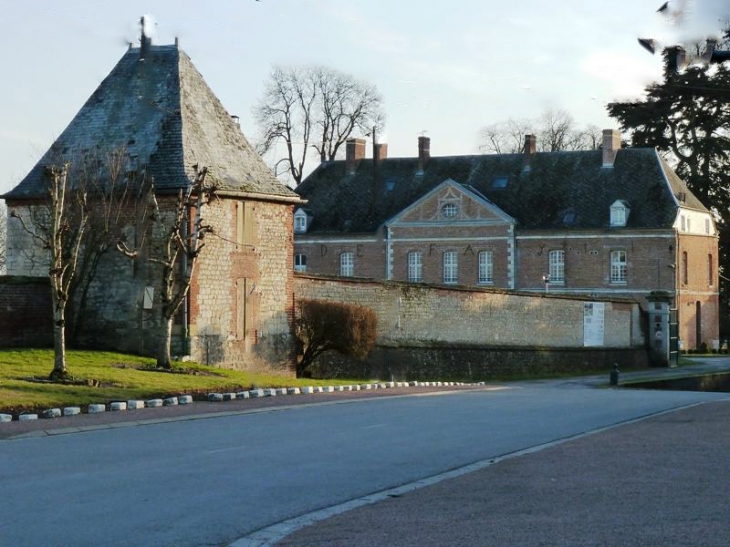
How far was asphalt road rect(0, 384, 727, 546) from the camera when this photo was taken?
999cm

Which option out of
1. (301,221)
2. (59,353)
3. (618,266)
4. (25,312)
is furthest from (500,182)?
(59,353)

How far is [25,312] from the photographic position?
3234 centimetres

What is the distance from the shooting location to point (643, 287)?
66.9 m

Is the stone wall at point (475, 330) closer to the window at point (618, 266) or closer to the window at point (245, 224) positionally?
the window at point (245, 224)

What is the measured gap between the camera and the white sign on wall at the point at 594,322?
5319 centimetres

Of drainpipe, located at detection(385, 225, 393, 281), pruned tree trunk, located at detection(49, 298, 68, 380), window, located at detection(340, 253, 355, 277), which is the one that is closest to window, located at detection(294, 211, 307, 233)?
window, located at detection(340, 253, 355, 277)

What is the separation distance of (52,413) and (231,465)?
8.66m

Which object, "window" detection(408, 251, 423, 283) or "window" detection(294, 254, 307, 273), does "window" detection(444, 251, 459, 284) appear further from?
"window" detection(294, 254, 307, 273)

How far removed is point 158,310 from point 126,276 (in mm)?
1440

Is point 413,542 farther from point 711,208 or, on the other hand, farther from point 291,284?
point 711,208

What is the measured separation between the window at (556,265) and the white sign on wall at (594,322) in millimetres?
15494

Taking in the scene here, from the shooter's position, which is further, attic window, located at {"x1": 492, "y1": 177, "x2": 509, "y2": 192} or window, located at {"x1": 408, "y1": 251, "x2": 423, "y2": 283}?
attic window, located at {"x1": 492, "y1": 177, "x2": 509, "y2": 192}

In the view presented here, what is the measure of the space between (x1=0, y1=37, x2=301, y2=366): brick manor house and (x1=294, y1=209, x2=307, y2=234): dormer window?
120 ft

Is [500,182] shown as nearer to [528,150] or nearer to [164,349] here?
[528,150]
